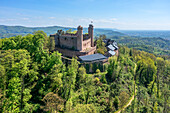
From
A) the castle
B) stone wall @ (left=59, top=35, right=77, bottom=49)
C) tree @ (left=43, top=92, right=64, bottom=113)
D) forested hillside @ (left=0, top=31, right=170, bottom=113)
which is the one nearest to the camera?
forested hillside @ (left=0, top=31, right=170, bottom=113)

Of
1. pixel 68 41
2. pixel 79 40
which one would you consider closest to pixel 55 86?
pixel 79 40

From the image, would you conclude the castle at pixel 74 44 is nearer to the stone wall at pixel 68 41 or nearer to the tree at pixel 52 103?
the stone wall at pixel 68 41

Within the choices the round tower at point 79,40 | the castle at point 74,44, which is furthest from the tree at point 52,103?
the round tower at point 79,40

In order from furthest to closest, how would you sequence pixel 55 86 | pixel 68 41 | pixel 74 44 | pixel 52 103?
pixel 68 41 < pixel 74 44 < pixel 55 86 < pixel 52 103

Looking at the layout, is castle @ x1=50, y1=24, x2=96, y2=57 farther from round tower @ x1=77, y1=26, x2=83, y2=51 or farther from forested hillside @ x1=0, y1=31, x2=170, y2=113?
forested hillside @ x1=0, y1=31, x2=170, y2=113

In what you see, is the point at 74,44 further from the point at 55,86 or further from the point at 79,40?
the point at 55,86

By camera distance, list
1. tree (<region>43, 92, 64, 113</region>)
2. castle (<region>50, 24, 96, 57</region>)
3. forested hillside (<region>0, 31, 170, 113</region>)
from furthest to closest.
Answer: castle (<region>50, 24, 96, 57</region>) → tree (<region>43, 92, 64, 113</region>) → forested hillside (<region>0, 31, 170, 113</region>)

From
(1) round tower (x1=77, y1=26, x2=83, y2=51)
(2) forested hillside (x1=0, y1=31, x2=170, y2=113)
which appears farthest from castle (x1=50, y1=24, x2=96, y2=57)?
(2) forested hillside (x1=0, y1=31, x2=170, y2=113)
